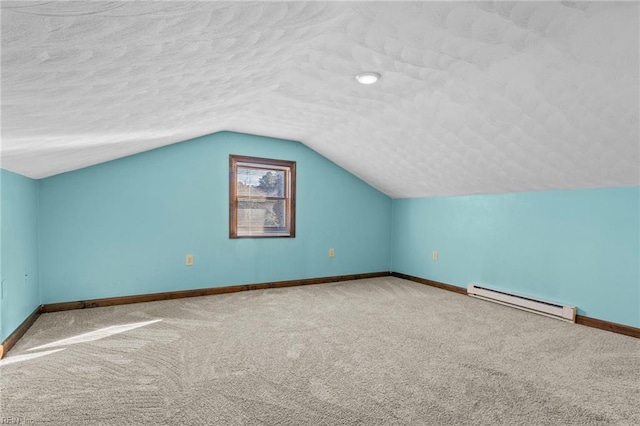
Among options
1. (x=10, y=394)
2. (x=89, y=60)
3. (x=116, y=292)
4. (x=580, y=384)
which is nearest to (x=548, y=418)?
(x=580, y=384)

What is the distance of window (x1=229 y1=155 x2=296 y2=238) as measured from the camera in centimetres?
411

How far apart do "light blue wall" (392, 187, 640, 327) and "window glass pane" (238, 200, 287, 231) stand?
2.00m

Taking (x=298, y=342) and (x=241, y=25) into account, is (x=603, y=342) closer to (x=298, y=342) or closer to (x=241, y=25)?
(x=298, y=342)

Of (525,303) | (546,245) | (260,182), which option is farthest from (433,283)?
(260,182)

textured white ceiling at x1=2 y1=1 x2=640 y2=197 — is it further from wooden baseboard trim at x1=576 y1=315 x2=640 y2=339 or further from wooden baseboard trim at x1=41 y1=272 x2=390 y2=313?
wooden baseboard trim at x1=41 y1=272 x2=390 y2=313

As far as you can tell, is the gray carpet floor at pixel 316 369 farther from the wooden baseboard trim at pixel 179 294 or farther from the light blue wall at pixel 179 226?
the light blue wall at pixel 179 226

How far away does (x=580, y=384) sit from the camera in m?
1.89

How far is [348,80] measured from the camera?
248 centimetres

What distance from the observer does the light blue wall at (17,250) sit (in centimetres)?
228

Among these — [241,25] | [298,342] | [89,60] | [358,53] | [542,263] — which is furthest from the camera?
[542,263]

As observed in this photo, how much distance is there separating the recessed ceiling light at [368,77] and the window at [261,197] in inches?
82.4

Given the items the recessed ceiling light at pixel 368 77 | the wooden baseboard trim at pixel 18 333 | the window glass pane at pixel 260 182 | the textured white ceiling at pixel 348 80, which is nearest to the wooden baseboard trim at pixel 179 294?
the wooden baseboard trim at pixel 18 333

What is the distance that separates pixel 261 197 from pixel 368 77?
7.81 ft

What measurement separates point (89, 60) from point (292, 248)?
3.57 m
